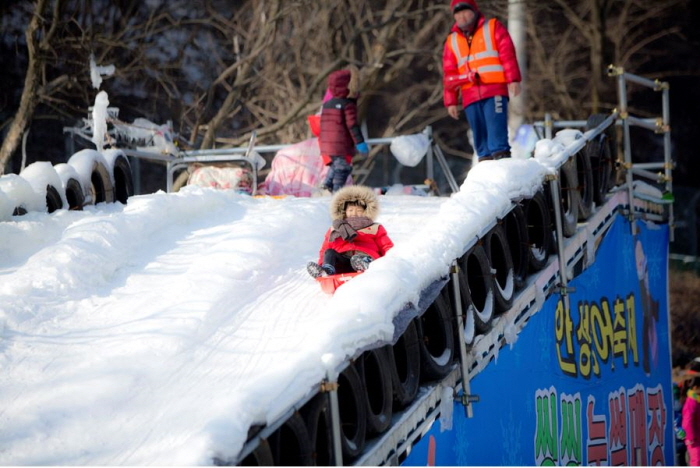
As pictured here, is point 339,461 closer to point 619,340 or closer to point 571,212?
point 571,212

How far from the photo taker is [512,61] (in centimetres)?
928

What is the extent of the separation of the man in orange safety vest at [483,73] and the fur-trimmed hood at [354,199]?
221cm

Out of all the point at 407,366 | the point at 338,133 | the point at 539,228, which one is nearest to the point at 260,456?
the point at 407,366

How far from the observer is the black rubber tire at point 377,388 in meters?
5.57

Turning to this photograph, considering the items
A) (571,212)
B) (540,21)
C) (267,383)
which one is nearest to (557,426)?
(571,212)

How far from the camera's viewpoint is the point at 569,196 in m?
8.56

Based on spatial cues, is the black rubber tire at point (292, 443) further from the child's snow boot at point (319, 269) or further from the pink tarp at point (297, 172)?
the pink tarp at point (297, 172)

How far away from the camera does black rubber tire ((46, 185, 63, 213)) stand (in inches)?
→ 334

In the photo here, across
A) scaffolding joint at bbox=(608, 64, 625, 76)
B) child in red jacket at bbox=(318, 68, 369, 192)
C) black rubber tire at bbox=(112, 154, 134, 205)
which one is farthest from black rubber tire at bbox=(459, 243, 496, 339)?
child in red jacket at bbox=(318, 68, 369, 192)

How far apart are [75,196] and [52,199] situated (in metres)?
0.43

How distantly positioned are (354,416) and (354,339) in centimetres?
48

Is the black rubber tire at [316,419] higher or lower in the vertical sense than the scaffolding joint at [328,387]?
lower

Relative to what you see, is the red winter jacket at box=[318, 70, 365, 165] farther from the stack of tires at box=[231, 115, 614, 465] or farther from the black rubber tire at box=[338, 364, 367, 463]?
the black rubber tire at box=[338, 364, 367, 463]

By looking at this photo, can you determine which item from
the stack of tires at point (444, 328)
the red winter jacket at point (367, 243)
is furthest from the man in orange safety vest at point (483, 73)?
the red winter jacket at point (367, 243)
